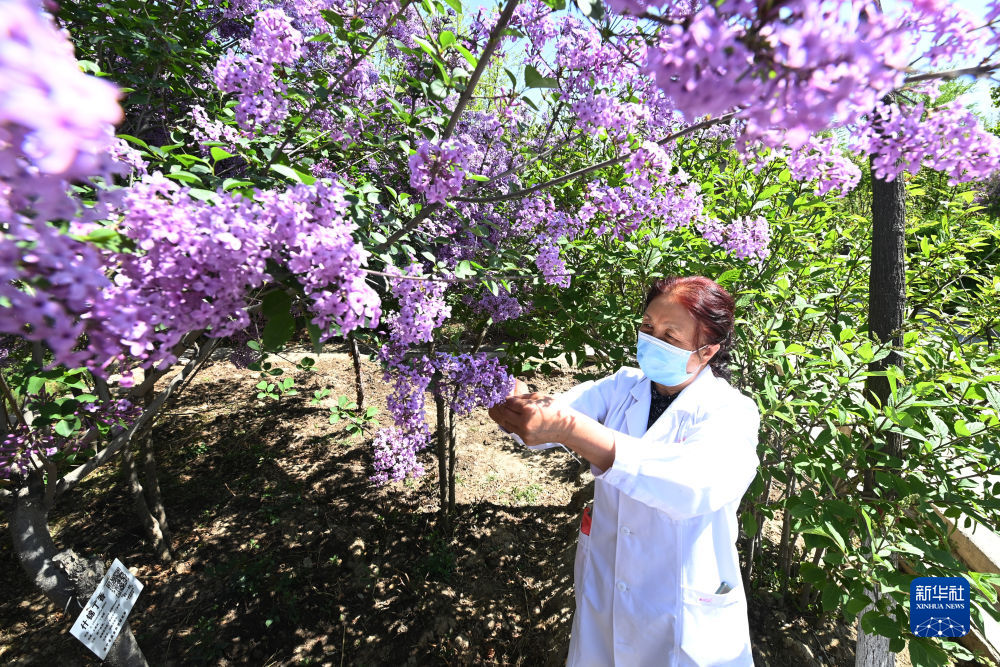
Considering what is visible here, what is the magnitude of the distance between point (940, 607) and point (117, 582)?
3.39 metres

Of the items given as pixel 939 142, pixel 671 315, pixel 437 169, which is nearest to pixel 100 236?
pixel 437 169

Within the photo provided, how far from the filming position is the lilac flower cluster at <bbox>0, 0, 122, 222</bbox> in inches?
17.2

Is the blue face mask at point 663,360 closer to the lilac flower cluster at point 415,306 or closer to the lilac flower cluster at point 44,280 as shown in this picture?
the lilac flower cluster at point 415,306

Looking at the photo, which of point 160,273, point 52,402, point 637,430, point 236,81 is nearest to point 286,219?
point 160,273

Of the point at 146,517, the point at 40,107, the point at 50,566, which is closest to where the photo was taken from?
the point at 40,107

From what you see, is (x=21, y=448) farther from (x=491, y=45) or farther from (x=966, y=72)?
(x=966, y=72)

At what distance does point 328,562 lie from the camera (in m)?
3.32

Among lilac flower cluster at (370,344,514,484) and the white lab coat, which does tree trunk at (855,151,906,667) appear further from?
lilac flower cluster at (370,344,514,484)

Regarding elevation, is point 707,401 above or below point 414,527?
above

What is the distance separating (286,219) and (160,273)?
274mm

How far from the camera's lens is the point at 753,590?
130 inches

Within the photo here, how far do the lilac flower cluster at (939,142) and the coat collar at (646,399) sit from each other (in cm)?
85

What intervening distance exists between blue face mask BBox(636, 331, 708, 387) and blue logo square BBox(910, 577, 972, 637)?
121 centimetres

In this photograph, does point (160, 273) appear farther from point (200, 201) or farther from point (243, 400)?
point (243, 400)
